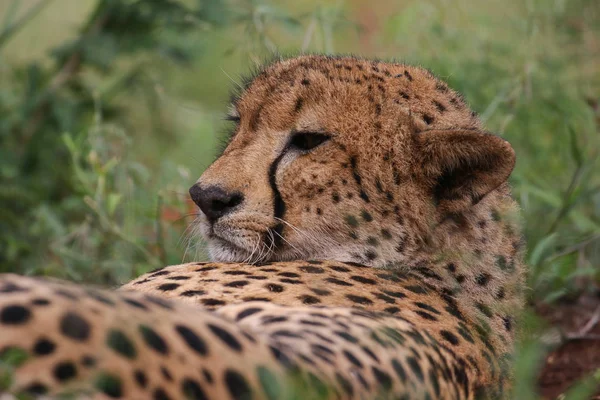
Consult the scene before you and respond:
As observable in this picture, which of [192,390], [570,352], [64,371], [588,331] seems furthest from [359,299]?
[588,331]

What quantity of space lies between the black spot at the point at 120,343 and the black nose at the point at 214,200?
1067 millimetres

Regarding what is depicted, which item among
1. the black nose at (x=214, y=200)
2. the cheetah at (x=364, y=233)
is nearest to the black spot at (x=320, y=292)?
the cheetah at (x=364, y=233)

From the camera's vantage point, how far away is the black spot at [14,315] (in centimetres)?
134

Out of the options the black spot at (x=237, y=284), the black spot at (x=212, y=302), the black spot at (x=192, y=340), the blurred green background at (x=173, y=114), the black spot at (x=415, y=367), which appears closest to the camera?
the black spot at (x=192, y=340)

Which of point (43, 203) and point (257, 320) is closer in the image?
point (257, 320)

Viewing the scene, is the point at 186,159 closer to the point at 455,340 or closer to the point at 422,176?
the point at 422,176

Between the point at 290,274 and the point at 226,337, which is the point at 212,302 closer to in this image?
the point at 290,274

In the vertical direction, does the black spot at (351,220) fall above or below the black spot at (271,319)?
above

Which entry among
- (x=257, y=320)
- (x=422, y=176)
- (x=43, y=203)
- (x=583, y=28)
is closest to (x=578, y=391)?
(x=257, y=320)

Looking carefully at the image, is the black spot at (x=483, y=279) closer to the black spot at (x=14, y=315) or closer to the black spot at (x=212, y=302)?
the black spot at (x=212, y=302)

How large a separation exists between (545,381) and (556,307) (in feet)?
1.97

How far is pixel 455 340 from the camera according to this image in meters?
2.05

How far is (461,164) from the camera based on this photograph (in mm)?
2307

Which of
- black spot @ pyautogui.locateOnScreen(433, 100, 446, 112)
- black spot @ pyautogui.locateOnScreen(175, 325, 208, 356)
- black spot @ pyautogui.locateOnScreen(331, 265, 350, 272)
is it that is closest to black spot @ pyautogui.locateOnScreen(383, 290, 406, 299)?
black spot @ pyautogui.locateOnScreen(331, 265, 350, 272)
